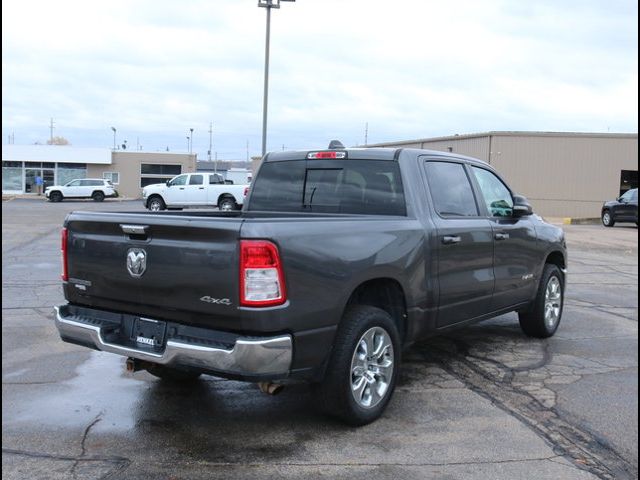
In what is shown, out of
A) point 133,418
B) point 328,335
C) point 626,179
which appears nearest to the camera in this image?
point 328,335

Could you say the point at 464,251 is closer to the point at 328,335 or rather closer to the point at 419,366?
the point at 419,366

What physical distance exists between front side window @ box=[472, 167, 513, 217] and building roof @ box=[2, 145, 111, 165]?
55.1 m

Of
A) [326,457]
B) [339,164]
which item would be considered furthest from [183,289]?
[339,164]

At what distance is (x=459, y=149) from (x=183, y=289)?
1297 inches

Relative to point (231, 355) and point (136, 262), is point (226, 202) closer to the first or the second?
point (136, 262)

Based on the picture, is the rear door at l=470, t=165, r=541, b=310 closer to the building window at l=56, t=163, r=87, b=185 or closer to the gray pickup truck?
the gray pickup truck

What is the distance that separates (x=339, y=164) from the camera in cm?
559

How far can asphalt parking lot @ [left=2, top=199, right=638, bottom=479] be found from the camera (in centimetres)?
388

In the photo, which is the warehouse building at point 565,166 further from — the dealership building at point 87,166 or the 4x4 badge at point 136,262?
the dealership building at point 87,166

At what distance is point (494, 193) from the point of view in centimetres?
652

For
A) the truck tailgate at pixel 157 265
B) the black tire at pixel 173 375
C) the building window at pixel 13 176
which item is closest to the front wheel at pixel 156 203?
the black tire at pixel 173 375

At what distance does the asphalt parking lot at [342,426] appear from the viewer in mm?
3881

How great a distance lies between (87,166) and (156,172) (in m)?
5.98

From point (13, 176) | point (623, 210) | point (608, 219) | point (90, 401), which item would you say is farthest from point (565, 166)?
point (13, 176)
